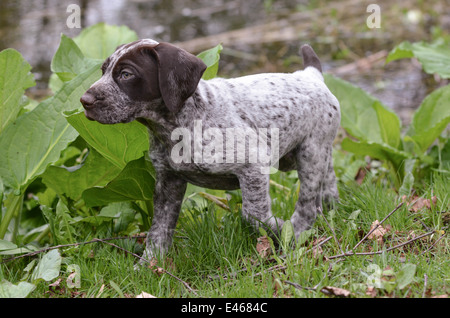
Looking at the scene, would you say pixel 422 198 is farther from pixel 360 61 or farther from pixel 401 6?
pixel 401 6

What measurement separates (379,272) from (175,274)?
38.7 inches

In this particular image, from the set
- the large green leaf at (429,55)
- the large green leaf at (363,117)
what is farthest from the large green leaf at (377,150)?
the large green leaf at (429,55)

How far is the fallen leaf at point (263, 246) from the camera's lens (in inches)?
117

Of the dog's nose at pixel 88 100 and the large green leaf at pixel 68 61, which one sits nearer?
the dog's nose at pixel 88 100

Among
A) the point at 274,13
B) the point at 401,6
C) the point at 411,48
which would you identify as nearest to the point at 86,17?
the point at 274,13

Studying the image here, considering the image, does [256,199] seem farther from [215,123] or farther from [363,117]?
[363,117]

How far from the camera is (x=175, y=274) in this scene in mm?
3018

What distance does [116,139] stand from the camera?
10.7 feet

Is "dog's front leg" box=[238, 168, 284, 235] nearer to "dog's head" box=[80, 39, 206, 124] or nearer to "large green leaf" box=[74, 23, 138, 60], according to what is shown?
"dog's head" box=[80, 39, 206, 124]

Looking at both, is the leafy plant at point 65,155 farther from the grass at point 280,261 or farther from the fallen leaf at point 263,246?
the fallen leaf at point 263,246

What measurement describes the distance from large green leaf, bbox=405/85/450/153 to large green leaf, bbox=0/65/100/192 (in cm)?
217

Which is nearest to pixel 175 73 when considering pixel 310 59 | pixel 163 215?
pixel 163 215

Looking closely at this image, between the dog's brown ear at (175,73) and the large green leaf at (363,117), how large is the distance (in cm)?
182

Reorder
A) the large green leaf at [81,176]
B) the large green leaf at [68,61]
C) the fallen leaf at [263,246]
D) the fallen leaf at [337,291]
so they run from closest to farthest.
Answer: the fallen leaf at [337,291], the fallen leaf at [263,246], the large green leaf at [81,176], the large green leaf at [68,61]
